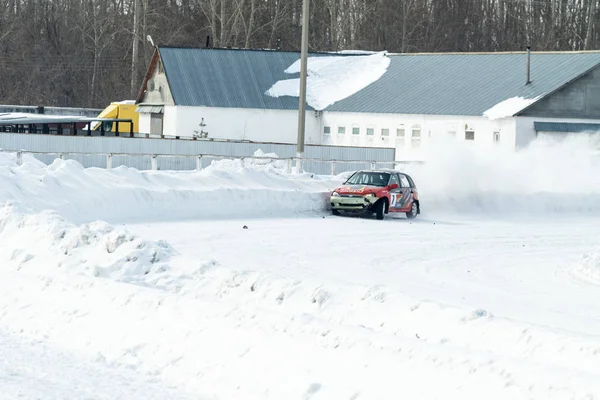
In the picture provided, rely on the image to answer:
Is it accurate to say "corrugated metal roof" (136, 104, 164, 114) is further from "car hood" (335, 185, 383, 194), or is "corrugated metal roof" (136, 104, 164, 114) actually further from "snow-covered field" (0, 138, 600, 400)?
"snow-covered field" (0, 138, 600, 400)

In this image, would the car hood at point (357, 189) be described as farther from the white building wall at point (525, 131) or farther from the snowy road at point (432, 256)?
the white building wall at point (525, 131)

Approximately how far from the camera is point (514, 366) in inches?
374

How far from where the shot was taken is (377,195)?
106 ft

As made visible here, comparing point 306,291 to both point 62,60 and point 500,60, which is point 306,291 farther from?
point 62,60

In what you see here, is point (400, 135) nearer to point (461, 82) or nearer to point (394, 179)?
point (461, 82)

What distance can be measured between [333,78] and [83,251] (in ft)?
187

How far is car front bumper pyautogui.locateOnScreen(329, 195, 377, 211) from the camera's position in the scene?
32094mm

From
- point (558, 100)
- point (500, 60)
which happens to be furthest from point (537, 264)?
point (500, 60)

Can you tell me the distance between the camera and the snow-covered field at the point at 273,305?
10172mm

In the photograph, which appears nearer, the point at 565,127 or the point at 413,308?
the point at 413,308

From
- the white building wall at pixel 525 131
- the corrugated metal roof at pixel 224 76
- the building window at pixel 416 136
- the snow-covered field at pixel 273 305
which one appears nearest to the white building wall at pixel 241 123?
the corrugated metal roof at pixel 224 76

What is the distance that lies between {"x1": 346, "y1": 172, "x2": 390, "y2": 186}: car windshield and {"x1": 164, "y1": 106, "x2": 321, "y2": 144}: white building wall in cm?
3372

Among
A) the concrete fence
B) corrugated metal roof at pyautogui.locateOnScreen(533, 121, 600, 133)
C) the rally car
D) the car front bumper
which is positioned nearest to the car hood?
the rally car

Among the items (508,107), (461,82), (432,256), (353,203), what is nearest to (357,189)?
(353,203)
